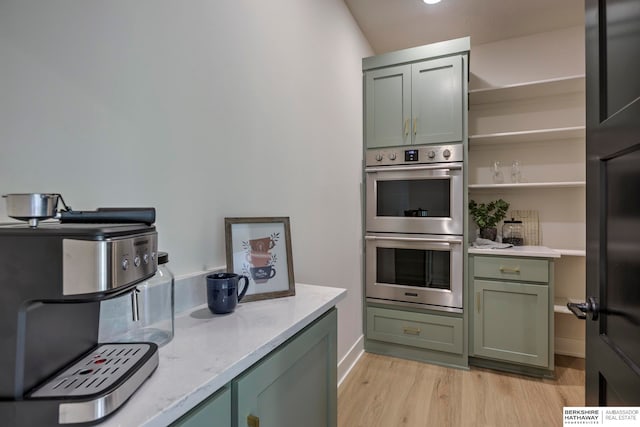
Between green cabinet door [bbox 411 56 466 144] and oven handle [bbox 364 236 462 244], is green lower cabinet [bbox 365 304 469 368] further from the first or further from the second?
green cabinet door [bbox 411 56 466 144]

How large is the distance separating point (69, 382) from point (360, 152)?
95.1 inches

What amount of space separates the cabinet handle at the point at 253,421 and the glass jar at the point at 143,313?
270 millimetres

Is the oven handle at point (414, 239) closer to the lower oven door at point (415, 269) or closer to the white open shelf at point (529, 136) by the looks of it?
the lower oven door at point (415, 269)

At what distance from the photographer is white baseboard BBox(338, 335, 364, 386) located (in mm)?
2182

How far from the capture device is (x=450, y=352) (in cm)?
236

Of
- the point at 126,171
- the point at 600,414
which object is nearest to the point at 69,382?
the point at 126,171

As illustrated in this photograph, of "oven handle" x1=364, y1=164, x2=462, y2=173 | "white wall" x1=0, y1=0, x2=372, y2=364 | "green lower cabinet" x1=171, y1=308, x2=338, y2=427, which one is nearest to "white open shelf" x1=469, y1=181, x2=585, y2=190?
"oven handle" x1=364, y1=164, x2=462, y2=173

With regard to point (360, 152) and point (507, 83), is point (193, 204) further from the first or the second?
point (507, 83)

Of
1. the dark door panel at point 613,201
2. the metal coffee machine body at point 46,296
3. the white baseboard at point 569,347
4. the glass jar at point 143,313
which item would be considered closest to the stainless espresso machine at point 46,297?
the metal coffee machine body at point 46,296

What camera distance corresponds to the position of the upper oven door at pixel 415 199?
2.32 metres

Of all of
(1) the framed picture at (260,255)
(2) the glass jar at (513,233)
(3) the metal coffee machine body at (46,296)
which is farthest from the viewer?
(2) the glass jar at (513,233)

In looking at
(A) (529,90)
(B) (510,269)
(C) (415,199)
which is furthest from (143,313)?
(A) (529,90)

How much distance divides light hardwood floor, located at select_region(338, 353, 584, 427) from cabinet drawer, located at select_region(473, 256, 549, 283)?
28.3 inches

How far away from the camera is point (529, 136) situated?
2529 millimetres
